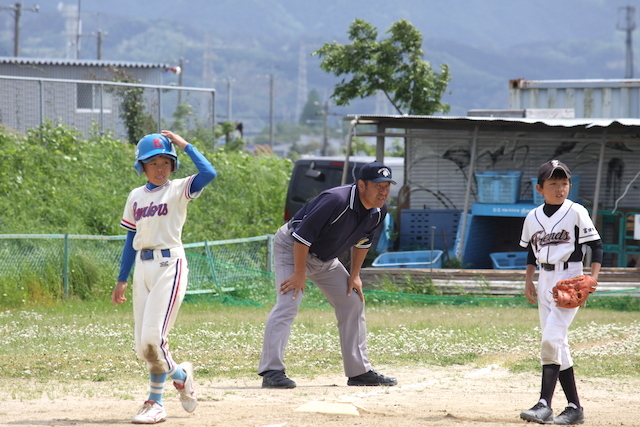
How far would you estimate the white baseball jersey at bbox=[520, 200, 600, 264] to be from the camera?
5.87 meters

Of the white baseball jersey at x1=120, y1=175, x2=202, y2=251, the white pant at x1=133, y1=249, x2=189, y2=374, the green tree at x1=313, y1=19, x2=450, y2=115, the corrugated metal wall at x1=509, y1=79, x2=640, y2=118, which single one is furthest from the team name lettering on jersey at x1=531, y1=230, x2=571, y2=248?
the corrugated metal wall at x1=509, y1=79, x2=640, y2=118

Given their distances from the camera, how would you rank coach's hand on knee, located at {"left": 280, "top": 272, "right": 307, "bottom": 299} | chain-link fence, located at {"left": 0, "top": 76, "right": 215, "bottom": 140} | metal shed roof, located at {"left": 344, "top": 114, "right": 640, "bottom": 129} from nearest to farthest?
coach's hand on knee, located at {"left": 280, "top": 272, "right": 307, "bottom": 299} → metal shed roof, located at {"left": 344, "top": 114, "right": 640, "bottom": 129} → chain-link fence, located at {"left": 0, "top": 76, "right": 215, "bottom": 140}

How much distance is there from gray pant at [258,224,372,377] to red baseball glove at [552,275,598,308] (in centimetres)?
189

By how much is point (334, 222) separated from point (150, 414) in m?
2.05

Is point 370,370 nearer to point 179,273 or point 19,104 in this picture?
point 179,273

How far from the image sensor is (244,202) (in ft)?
65.7

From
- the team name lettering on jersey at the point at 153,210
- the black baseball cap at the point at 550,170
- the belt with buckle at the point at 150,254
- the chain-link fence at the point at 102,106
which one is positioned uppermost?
the chain-link fence at the point at 102,106

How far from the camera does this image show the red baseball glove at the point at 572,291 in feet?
18.7

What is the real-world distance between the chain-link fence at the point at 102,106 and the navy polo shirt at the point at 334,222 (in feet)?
51.4

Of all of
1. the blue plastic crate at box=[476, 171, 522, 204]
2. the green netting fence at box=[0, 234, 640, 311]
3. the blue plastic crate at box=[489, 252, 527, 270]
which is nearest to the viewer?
the green netting fence at box=[0, 234, 640, 311]

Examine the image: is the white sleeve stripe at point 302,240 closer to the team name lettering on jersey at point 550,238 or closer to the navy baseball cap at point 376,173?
the navy baseball cap at point 376,173

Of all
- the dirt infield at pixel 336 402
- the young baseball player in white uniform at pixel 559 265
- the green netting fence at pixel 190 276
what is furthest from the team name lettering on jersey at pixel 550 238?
the green netting fence at pixel 190 276

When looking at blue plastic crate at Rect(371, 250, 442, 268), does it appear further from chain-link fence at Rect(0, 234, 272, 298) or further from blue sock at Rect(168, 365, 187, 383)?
blue sock at Rect(168, 365, 187, 383)

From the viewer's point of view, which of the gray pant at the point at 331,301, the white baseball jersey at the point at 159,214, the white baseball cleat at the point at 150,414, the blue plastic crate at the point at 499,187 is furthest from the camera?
the blue plastic crate at the point at 499,187
